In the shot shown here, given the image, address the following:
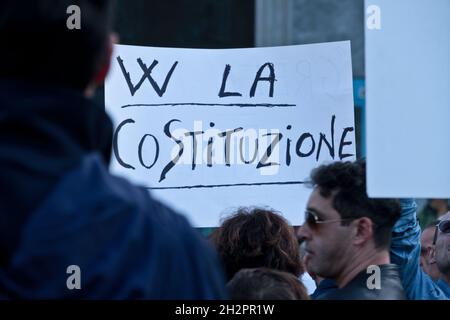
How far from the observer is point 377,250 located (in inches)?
102

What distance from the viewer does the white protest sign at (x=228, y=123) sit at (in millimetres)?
3180

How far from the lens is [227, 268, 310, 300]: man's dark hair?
6.97 ft

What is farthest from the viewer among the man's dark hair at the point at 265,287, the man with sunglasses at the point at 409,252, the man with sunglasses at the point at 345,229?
the man with sunglasses at the point at 409,252

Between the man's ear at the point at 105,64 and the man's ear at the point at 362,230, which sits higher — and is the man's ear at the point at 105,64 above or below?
above

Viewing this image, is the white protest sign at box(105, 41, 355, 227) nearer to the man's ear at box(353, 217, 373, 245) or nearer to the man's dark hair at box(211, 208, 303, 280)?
the man's dark hair at box(211, 208, 303, 280)

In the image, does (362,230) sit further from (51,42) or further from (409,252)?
(51,42)

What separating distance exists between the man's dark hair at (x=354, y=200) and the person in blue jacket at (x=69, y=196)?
1.38 metres

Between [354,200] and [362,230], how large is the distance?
0.09 metres

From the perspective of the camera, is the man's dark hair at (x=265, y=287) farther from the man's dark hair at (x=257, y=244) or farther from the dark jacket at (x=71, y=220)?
the dark jacket at (x=71, y=220)

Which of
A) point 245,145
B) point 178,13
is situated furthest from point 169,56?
point 178,13

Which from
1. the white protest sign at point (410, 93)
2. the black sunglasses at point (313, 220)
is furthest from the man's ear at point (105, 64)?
the black sunglasses at point (313, 220)

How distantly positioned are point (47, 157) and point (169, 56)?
2.12m
